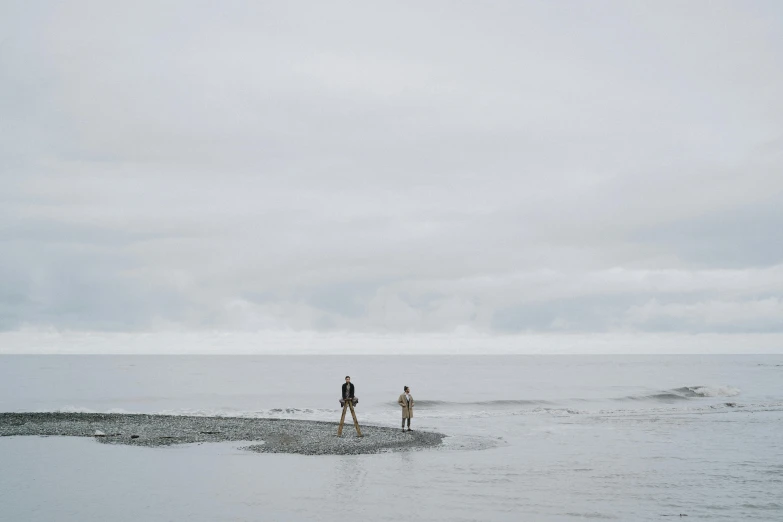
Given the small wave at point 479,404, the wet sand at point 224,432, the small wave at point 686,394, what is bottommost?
the small wave at point 479,404

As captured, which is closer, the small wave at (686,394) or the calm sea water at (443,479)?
the calm sea water at (443,479)

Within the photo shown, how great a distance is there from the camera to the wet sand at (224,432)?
30781 millimetres

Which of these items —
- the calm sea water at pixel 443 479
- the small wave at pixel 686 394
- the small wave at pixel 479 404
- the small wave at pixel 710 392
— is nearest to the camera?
the calm sea water at pixel 443 479

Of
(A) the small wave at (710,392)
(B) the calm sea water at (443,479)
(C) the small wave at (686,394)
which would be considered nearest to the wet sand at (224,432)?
(B) the calm sea water at (443,479)

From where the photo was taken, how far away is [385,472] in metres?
24.2

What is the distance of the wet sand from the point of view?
101 ft

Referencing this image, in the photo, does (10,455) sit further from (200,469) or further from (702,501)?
(702,501)

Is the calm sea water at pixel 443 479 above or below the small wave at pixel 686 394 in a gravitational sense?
below

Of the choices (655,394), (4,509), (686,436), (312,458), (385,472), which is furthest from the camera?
(655,394)

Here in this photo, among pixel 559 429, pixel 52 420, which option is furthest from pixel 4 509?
pixel 559 429

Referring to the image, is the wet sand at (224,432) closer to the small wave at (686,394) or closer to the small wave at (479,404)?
the small wave at (479,404)

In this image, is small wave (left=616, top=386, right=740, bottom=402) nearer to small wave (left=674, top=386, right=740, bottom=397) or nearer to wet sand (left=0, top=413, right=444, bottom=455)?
small wave (left=674, top=386, right=740, bottom=397)

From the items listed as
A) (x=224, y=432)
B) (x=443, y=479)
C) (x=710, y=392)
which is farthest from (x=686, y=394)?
(x=443, y=479)

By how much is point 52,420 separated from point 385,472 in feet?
88.9
